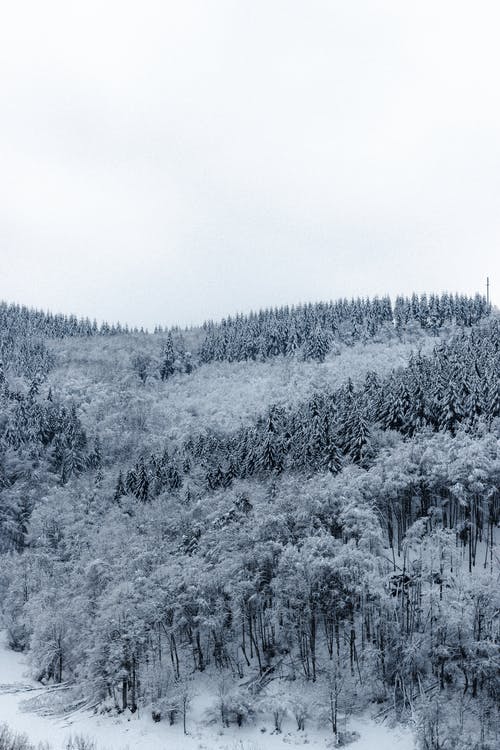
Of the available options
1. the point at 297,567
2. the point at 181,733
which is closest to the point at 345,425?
the point at 297,567

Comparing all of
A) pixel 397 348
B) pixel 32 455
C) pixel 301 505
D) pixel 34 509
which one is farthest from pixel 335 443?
pixel 397 348

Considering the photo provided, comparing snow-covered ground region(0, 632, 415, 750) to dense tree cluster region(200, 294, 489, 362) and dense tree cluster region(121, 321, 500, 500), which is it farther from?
dense tree cluster region(200, 294, 489, 362)

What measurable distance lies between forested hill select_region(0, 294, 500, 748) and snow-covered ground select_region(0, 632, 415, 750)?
133 centimetres

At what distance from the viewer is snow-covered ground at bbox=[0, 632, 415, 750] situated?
4269 centimetres

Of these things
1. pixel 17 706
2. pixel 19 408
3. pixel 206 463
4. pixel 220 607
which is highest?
pixel 19 408

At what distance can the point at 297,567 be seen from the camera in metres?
49.6

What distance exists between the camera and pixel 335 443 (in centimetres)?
7744

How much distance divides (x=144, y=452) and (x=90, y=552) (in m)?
53.5

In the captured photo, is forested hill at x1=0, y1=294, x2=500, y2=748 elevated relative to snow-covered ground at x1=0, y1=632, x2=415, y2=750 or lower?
elevated

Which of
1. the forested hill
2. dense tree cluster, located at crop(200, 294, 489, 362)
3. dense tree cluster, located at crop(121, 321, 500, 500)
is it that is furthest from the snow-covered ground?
dense tree cluster, located at crop(200, 294, 489, 362)

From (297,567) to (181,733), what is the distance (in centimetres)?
1682

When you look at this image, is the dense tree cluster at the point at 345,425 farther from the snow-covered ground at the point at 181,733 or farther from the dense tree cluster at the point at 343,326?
the dense tree cluster at the point at 343,326

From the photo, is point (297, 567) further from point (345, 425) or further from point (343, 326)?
point (343, 326)

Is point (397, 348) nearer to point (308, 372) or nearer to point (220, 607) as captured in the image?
point (308, 372)
